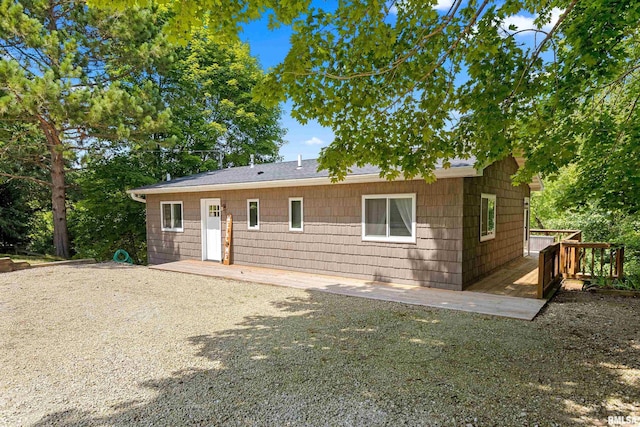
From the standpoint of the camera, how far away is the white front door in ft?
34.8

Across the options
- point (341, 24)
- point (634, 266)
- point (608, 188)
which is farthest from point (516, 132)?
point (634, 266)

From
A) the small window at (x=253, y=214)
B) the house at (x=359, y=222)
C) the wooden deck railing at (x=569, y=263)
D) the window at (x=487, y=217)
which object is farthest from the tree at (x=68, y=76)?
the wooden deck railing at (x=569, y=263)

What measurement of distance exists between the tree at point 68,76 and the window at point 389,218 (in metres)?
7.58

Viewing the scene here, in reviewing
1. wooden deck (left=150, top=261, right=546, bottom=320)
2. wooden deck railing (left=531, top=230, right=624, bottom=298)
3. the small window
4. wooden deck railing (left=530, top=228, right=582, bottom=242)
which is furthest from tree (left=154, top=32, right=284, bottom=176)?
wooden deck railing (left=531, top=230, right=624, bottom=298)

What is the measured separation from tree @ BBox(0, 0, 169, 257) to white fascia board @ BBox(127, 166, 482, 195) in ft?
6.61

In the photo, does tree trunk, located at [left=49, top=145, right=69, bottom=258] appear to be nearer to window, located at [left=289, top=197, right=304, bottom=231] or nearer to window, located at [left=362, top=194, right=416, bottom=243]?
window, located at [left=289, top=197, right=304, bottom=231]

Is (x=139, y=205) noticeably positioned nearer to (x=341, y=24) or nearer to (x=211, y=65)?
(x=211, y=65)

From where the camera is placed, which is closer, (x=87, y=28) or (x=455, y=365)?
(x=455, y=365)

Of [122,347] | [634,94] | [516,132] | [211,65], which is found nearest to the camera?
[122,347]

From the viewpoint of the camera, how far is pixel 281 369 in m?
3.56

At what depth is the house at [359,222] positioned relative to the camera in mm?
6941

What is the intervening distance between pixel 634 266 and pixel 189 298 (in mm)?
11405

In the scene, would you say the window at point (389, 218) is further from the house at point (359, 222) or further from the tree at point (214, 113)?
the tree at point (214, 113)

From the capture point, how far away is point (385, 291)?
6.87m
